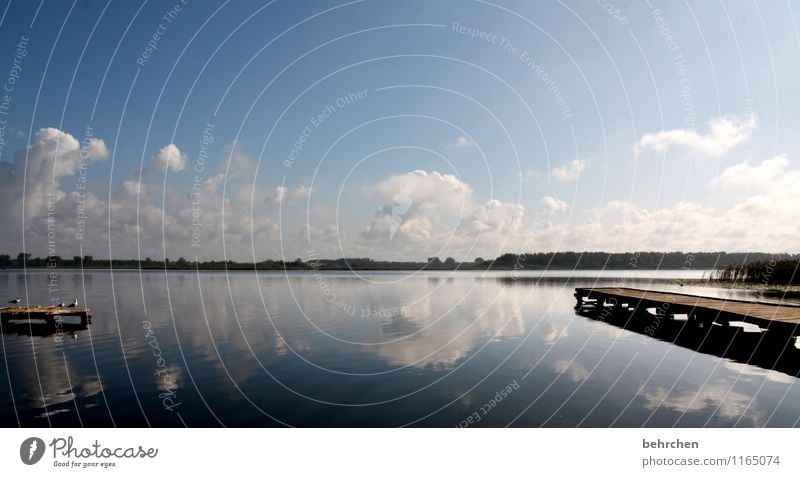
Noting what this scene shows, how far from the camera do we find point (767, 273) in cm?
8444

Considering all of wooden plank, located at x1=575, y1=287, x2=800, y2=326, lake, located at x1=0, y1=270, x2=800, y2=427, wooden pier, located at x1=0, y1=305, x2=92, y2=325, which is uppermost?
wooden pier, located at x1=0, y1=305, x2=92, y2=325

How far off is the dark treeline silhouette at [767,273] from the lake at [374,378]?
63981 millimetres

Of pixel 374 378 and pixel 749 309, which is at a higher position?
pixel 749 309

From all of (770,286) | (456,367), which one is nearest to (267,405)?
(456,367)

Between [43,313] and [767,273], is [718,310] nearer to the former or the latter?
[43,313]

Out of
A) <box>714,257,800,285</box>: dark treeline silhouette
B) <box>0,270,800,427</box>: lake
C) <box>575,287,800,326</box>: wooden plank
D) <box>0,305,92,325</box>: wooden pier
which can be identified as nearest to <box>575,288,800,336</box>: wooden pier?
<box>575,287,800,326</box>: wooden plank

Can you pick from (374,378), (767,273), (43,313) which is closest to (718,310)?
(374,378)

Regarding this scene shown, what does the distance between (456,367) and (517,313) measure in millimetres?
24931

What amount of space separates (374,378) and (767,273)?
9079cm

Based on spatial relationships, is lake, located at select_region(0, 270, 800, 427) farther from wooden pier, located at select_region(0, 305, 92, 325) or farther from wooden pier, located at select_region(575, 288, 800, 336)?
wooden pier, located at select_region(575, 288, 800, 336)

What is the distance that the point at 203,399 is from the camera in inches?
665

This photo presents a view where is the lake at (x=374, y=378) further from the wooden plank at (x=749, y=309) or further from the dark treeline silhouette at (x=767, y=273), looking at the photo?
the dark treeline silhouette at (x=767, y=273)

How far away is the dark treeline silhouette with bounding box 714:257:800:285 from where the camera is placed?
79.6m

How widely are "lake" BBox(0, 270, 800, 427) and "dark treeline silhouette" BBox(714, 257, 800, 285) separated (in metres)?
64.0
